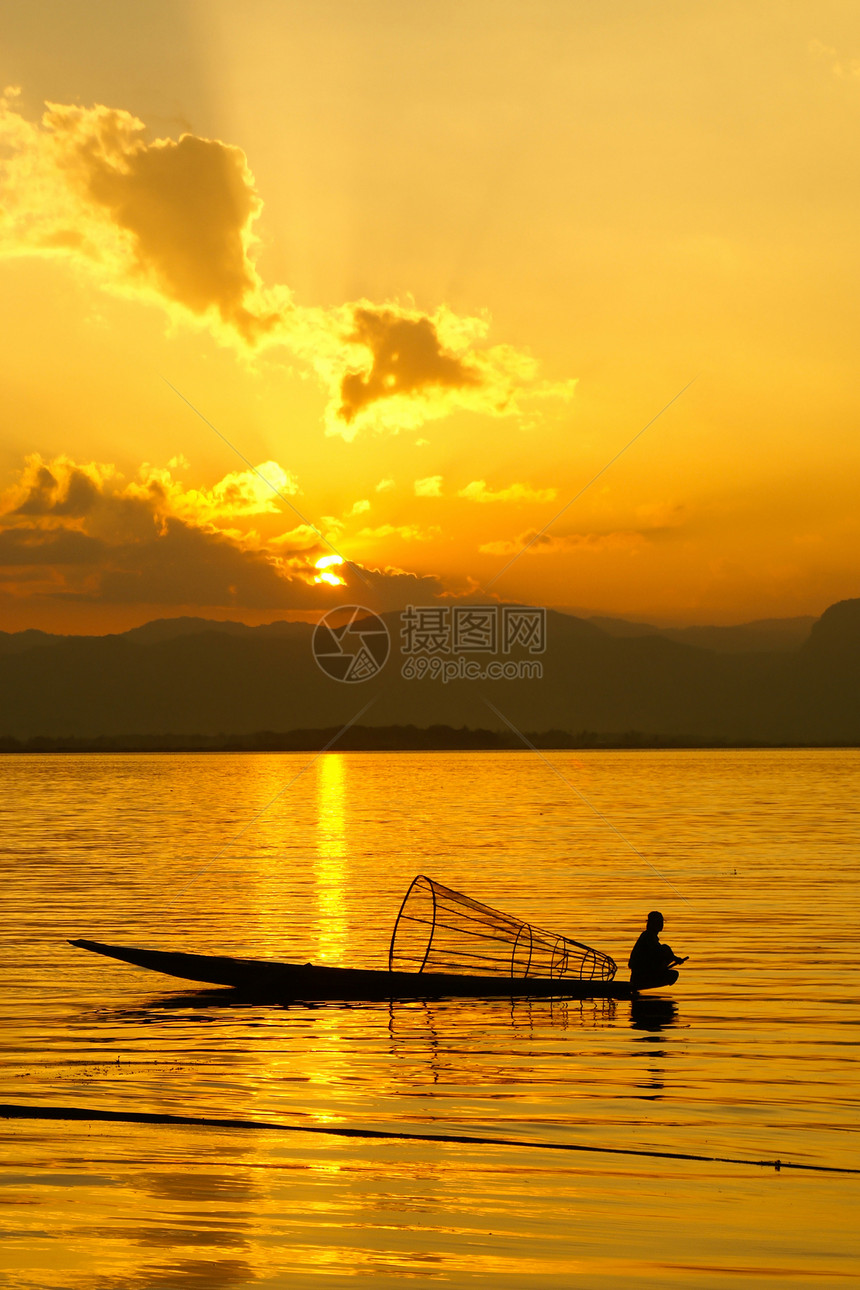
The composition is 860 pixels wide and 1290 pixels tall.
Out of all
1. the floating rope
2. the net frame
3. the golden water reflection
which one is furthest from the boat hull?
the floating rope

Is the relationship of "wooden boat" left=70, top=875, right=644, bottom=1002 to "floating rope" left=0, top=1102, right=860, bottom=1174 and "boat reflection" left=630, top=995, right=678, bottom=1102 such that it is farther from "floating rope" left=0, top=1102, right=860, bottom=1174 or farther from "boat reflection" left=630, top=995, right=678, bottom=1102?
"floating rope" left=0, top=1102, right=860, bottom=1174

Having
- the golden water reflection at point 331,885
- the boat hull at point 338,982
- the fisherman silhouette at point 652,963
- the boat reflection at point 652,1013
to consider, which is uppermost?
the fisherman silhouette at point 652,963

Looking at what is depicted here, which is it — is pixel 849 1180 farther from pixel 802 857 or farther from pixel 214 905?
pixel 802 857

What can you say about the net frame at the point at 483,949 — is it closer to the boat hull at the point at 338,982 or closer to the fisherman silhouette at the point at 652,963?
the boat hull at the point at 338,982

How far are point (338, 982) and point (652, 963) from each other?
777cm

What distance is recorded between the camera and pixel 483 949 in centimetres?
4425

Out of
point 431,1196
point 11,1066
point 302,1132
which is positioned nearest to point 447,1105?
point 302,1132

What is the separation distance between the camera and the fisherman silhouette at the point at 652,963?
3111 centimetres

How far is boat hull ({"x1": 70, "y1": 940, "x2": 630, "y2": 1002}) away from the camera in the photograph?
1260 inches

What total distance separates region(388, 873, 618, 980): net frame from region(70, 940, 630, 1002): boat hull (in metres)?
0.52

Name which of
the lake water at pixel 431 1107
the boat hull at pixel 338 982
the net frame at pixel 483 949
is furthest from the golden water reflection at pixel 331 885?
the boat hull at pixel 338 982

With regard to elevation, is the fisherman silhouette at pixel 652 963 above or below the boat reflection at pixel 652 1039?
above

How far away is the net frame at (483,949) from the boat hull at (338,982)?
0.52 metres

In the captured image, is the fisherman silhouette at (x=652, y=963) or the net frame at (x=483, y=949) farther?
the net frame at (x=483, y=949)
